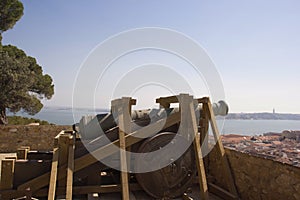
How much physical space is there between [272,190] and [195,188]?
78.6 inches

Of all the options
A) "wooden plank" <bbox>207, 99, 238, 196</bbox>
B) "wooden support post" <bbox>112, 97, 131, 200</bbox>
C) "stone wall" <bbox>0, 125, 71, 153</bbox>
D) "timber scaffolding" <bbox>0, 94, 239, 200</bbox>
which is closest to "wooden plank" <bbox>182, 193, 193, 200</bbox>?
"timber scaffolding" <bbox>0, 94, 239, 200</bbox>

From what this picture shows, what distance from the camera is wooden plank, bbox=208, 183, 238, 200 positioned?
466 cm

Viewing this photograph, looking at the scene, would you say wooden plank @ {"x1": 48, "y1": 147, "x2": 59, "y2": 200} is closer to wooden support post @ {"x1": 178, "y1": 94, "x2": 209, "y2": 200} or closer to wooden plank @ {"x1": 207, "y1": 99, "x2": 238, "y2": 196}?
wooden support post @ {"x1": 178, "y1": 94, "x2": 209, "y2": 200}

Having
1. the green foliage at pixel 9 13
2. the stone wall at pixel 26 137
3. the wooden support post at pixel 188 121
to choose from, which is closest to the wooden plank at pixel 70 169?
the wooden support post at pixel 188 121

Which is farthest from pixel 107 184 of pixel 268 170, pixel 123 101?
pixel 268 170

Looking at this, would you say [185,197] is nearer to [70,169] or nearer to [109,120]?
[109,120]

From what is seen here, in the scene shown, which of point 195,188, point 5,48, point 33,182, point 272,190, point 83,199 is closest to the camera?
point 272,190

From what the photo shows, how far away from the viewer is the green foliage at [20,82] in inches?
572

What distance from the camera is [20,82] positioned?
15.0m

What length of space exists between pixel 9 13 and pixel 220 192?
16.3 metres

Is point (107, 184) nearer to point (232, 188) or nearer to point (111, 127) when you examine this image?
point (111, 127)

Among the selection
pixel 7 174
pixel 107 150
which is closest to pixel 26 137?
pixel 7 174

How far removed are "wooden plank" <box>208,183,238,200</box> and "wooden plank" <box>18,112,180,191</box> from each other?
1447 mm

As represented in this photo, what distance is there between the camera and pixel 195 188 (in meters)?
5.62
